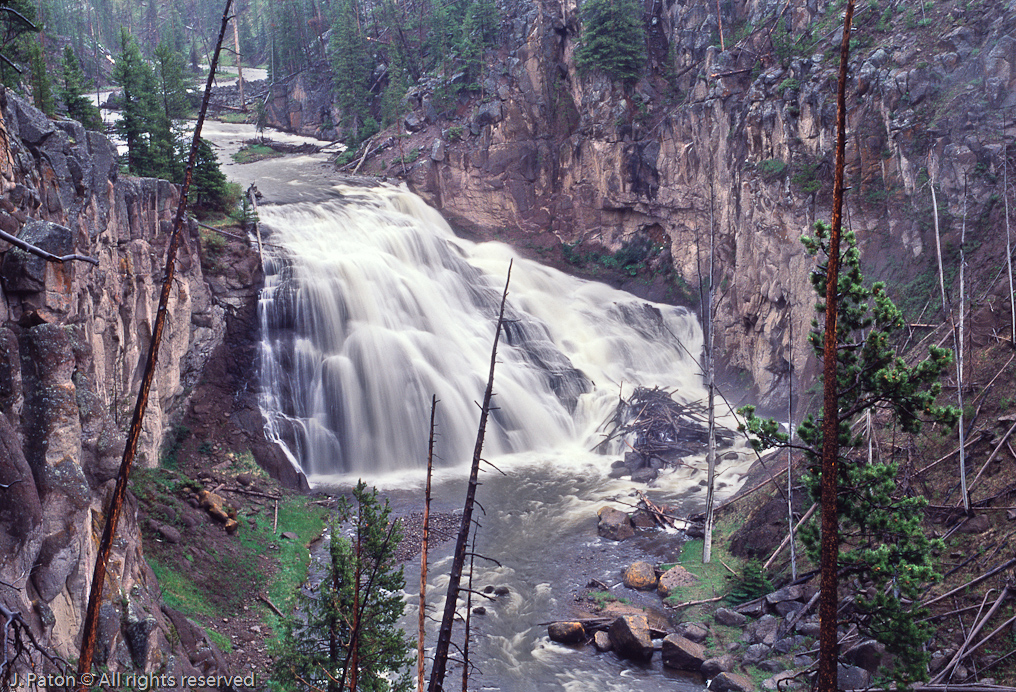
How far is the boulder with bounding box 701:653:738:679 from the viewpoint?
1402 centimetres

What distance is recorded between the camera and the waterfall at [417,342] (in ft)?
85.2

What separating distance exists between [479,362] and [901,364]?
22.6 metres

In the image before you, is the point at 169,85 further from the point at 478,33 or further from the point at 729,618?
the point at 729,618

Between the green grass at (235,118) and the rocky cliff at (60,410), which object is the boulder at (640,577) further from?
the green grass at (235,118)

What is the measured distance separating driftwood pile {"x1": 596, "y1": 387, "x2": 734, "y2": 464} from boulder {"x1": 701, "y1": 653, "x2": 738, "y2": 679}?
39.0 ft

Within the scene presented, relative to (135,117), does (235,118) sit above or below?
above

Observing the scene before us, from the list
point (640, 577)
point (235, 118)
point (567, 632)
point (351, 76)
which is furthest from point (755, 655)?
point (235, 118)

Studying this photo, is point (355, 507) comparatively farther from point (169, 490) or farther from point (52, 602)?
point (52, 602)

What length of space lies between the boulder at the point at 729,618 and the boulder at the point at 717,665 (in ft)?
3.79

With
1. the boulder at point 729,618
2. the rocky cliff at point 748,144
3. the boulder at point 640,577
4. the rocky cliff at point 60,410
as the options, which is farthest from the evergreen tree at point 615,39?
the boulder at point 729,618

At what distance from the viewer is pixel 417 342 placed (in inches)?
1155

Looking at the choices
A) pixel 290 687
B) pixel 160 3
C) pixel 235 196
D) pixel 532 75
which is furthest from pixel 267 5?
pixel 290 687

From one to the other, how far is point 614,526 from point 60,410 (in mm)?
15370

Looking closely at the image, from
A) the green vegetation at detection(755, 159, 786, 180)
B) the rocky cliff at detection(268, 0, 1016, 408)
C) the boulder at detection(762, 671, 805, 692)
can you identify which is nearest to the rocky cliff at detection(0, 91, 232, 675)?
the boulder at detection(762, 671, 805, 692)
